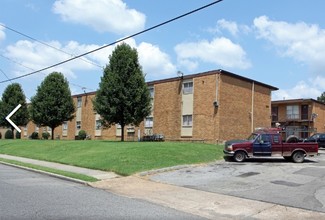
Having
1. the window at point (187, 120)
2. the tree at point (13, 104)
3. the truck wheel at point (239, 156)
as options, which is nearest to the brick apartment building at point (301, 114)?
the window at point (187, 120)

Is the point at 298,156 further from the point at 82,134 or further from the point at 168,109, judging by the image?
the point at 82,134

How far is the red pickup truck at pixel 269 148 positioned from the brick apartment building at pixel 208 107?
32.2 feet

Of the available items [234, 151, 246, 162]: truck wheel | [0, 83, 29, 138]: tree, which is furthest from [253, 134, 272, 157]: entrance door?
[0, 83, 29, 138]: tree

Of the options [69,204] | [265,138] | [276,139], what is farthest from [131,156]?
[69,204]

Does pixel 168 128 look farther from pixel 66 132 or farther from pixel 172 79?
pixel 66 132

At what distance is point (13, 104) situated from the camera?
162 ft

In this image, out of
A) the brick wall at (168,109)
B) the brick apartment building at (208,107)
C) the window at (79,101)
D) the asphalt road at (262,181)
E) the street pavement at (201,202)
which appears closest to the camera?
the street pavement at (201,202)

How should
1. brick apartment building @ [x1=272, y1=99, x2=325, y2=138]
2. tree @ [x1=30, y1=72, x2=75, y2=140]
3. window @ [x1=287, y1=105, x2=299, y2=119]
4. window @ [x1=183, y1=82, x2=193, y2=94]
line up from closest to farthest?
window @ [x1=183, y1=82, x2=193, y2=94], tree @ [x1=30, y1=72, x2=75, y2=140], brick apartment building @ [x1=272, y1=99, x2=325, y2=138], window @ [x1=287, y1=105, x2=299, y2=119]

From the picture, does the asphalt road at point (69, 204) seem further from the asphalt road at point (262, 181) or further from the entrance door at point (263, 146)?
the entrance door at point (263, 146)

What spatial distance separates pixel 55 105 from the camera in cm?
4181

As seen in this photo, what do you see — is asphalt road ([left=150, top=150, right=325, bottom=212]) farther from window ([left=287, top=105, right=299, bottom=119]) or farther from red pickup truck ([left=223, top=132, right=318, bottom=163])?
window ([left=287, top=105, right=299, bottom=119])

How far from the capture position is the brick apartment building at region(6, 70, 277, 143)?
3153 centimetres

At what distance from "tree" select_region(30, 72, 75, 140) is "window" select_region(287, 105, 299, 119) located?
95.1 feet

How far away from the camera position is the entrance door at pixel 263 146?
2094 cm
